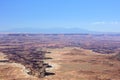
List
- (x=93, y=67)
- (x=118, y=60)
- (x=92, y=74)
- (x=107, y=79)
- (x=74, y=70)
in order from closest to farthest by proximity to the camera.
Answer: (x=107, y=79), (x=92, y=74), (x=74, y=70), (x=93, y=67), (x=118, y=60)

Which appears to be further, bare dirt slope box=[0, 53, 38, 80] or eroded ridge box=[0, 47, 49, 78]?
eroded ridge box=[0, 47, 49, 78]

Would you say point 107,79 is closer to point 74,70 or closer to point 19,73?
point 74,70

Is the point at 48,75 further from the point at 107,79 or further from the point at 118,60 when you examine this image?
the point at 118,60

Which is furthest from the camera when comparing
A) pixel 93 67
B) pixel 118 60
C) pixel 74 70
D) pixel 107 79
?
pixel 118 60

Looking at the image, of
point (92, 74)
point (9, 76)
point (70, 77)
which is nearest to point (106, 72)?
point (92, 74)

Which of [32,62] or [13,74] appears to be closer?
[13,74]

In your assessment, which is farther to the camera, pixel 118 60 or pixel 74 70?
pixel 118 60

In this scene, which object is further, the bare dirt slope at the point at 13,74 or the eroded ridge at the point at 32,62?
the eroded ridge at the point at 32,62

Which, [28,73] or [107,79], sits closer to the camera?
Result: [107,79]

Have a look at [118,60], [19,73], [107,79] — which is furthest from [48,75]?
[118,60]
